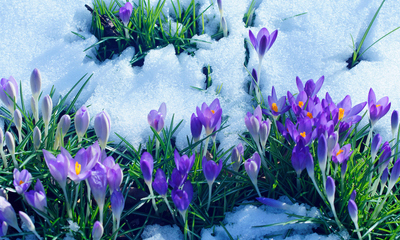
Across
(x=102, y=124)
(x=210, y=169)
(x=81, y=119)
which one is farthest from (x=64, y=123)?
(x=210, y=169)

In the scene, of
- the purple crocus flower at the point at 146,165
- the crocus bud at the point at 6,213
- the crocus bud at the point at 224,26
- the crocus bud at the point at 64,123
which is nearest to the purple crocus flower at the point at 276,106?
the purple crocus flower at the point at 146,165

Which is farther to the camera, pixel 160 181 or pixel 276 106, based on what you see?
pixel 276 106

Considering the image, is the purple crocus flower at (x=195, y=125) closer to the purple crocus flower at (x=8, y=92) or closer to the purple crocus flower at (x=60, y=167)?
the purple crocus flower at (x=60, y=167)

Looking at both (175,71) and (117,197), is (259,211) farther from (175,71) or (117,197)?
(175,71)

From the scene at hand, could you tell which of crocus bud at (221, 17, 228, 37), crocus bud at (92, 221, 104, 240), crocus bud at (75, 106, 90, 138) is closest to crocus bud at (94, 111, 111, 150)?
crocus bud at (75, 106, 90, 138)

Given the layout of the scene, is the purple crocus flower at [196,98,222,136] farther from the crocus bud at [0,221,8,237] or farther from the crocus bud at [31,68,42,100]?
the crocus bud at [0,221,8,237]

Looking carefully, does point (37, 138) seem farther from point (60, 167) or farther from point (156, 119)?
point (156, 119)

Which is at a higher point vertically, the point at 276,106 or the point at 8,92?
the point at 8,92

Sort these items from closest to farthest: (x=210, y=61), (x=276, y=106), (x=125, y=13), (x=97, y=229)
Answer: (x=97, y=229) < (x=276, y=106) < (x=125, y=13) < (x=210, y=61)

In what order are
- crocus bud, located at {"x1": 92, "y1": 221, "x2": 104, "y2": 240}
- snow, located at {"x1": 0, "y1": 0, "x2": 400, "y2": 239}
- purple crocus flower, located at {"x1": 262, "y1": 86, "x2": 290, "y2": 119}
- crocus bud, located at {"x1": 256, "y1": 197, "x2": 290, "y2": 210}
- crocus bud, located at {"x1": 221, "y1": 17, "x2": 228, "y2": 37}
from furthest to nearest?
crocus bud, located at {"x1": 221, "y1": 17, "x2": 228, "y2": 37}, snow, located at {"x1": 0, "y1": 0, "x2": 400, "y2": 239}, purple crocus flower, located at {"x1": 262, "y1": 86, "x2": 290, "y2": 119}, crocus bud, located at {"x1": 256, "y1": 197, "x2": 290, "y2": 210}, crocus bud, located at {"x1": 92, "y1": 221, "x2": 104, "y2": 240}
